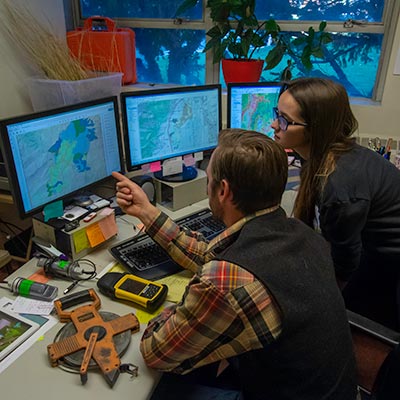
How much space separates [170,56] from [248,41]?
2.56ft

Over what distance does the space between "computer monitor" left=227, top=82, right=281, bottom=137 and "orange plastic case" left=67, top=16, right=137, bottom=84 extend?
0.95 m

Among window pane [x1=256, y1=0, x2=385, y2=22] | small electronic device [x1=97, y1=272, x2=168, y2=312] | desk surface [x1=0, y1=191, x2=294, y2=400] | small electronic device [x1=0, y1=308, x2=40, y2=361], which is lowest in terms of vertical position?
desk surface [x1=0, y1=191, x2=294, y2=400]

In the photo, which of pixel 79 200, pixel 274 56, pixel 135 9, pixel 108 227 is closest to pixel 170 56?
pixel 135 9

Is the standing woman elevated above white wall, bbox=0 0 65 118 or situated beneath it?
situated beneath

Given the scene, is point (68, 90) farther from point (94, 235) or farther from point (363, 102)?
point (363, 102)

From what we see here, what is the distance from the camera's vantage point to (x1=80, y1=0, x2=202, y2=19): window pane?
267 cm

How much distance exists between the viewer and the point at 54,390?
0.86 metres

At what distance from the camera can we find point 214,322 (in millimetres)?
806

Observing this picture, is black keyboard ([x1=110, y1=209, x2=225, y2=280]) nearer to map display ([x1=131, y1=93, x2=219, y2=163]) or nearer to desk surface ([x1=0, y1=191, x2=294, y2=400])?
desk surface ([x1=0, y1=191, x2=294, y2=400])

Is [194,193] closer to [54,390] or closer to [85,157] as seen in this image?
[85,157]

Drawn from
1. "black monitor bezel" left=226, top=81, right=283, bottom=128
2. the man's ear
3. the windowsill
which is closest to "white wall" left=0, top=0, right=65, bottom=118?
"black monitor bezel" left=226, top=81, right=283, bottom=128

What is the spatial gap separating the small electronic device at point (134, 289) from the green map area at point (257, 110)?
3.65 ft

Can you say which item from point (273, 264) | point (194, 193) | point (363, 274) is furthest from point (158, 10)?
point (273, 264)

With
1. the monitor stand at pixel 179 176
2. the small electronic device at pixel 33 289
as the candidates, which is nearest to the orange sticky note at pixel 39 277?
the small electronic device at pixel 33 289
